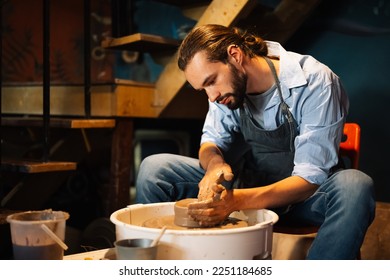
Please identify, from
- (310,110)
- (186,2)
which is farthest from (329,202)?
(186,2)

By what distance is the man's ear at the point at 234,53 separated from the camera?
176cm

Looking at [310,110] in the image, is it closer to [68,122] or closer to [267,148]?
[267,148]

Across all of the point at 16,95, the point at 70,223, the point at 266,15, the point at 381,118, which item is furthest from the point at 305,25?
the point at 70,223

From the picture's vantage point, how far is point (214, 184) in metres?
1.53

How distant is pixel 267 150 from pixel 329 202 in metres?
0.42

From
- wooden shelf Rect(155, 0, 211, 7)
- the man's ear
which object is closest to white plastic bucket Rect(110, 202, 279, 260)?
the man's ear

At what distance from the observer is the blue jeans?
1.49 m

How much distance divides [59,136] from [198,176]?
1.25 metres

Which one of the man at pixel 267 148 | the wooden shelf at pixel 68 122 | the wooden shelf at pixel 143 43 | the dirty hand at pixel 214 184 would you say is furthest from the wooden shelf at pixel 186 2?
the dirty hand at pixel 214 184

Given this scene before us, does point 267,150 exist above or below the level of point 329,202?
above

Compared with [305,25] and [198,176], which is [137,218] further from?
[305,25]

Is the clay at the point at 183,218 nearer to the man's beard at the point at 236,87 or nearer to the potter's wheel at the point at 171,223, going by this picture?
the potter's wheel at the point at 171,223

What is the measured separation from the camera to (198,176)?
2000 millimetres

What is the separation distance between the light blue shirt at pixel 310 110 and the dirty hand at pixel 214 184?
0.86 ft
